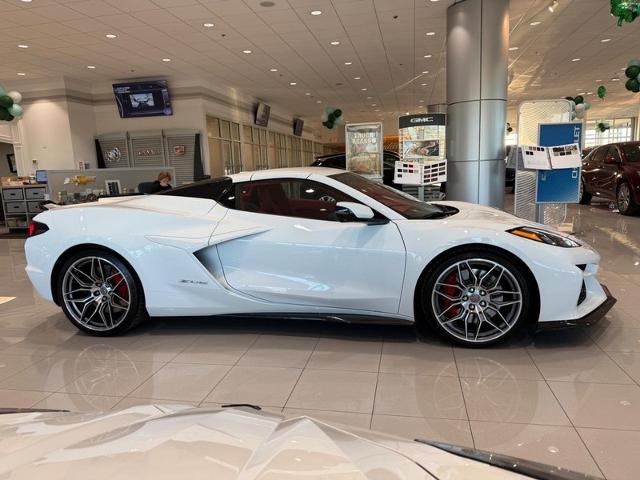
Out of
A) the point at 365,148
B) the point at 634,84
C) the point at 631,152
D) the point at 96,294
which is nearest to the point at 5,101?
the point at 365,148

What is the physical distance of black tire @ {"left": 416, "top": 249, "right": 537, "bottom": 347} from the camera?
2.81 m

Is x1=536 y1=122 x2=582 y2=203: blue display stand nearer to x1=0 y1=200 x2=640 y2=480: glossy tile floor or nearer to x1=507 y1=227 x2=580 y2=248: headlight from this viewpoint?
x1=0 y1=200 x2=640 y2=480: glossy tile floor

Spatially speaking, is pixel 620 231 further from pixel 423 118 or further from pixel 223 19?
pixel 223 19

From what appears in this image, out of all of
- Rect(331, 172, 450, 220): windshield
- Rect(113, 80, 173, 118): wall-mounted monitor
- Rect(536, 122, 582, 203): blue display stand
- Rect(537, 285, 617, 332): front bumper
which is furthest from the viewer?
Rect(113, 80, 173, 118): wall-mounted monitor

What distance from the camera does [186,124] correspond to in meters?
13.2

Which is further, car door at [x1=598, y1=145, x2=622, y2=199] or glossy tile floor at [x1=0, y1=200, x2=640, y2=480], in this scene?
car door at [x1=598, y1=145, x2=622, y2=199]

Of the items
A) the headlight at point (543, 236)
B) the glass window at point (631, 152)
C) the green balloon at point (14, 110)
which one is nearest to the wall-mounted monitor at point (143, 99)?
the green balloon at point (14, 110)

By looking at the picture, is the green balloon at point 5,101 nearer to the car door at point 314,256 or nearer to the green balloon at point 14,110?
the green balloon at point 14,110

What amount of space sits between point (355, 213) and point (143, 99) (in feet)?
38.2

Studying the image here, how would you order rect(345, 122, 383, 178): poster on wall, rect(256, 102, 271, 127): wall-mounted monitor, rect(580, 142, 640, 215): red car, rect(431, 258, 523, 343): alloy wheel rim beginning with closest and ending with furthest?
A: rect(431, 258, 523, 343): alloy wheel rim
rect(345, 122, 383, 178): poster on wall
rect(580, 142, 640, 215): red car
rect(256, 102, 271, 127): wall-mounted monitor

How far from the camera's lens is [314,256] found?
2.97m

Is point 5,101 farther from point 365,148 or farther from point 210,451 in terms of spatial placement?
point 210,451

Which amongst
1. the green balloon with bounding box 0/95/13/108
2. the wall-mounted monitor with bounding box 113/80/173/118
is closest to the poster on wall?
the wall-mounted monitor with bounding box 113/80/173/118

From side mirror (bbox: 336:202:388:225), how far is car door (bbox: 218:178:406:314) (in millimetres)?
32
